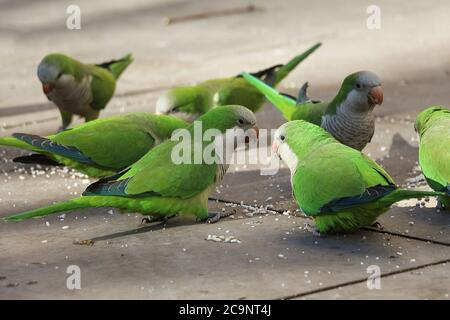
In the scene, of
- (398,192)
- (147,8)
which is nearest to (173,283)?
(398,192)

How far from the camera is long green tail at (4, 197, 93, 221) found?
4.75 metres

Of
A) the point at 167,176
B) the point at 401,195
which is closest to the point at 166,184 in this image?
the point at 167,176

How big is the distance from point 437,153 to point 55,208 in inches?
81.2

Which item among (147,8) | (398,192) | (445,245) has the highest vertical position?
(147,8)

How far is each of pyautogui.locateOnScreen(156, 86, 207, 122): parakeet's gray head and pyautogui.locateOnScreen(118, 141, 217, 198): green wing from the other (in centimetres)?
190

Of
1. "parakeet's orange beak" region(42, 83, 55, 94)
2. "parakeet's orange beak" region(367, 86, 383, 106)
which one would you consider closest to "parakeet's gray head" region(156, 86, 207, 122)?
"parakeet's orange beak" region(42, 83, 55, 94)

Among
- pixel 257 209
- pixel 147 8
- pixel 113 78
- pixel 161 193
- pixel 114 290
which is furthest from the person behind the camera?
pixel 147 8

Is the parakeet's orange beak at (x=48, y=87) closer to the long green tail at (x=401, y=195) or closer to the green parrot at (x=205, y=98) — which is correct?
the green parrot at (x=205, y=98)

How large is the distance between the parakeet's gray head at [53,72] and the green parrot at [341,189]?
2.69 meters

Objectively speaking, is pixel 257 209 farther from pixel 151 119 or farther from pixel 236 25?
pixel 236 25

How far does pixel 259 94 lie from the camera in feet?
23.7

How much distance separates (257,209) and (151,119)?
2.86 ft

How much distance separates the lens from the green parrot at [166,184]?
4.82 m

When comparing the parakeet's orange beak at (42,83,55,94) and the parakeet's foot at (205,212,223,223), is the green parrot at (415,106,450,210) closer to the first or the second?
the parakeet's foot at (205,212,223,223)
